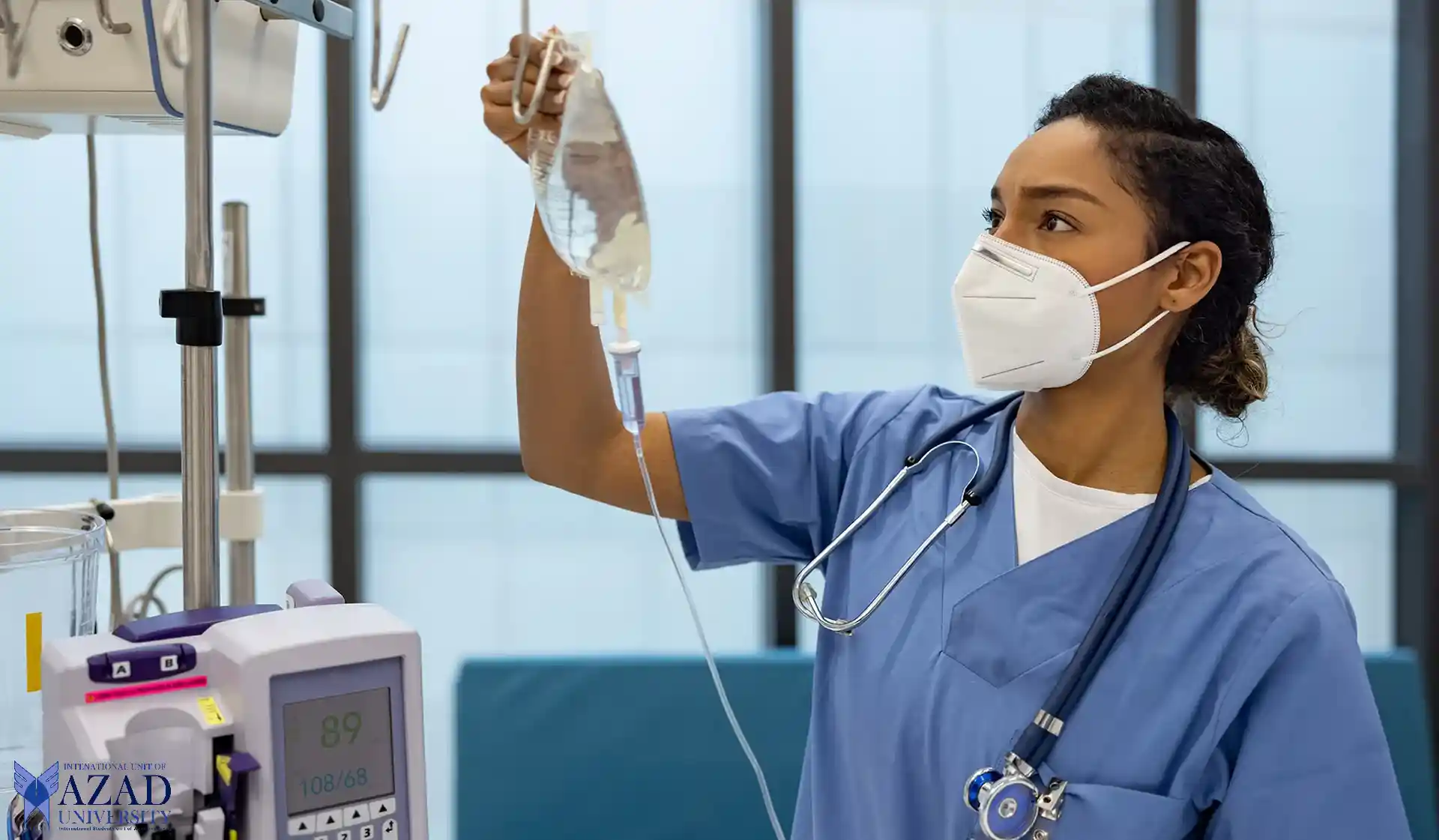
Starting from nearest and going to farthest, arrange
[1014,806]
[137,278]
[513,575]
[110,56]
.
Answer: [110,56]
[1014,806]
[137,278]
[513,575]

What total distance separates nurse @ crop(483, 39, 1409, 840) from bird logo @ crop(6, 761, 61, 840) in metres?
0.55

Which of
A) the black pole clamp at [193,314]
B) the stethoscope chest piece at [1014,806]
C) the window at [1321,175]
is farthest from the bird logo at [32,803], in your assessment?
the window at [1321,175]

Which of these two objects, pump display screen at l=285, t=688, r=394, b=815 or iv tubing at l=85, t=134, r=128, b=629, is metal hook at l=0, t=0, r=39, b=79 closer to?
iv tubing at l=85, t=134, r=128, b=629

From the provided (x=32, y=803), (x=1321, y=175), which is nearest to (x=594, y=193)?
(x=32, y=803)

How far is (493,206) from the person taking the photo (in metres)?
2.40

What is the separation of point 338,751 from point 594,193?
35 cm

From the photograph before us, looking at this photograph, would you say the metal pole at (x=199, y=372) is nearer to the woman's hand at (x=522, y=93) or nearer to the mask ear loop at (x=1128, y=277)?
the woman's hand at (x=522, y=93)

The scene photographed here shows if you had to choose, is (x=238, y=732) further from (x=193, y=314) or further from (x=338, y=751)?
(x=193, y=314)

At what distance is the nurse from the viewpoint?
3.27 feet

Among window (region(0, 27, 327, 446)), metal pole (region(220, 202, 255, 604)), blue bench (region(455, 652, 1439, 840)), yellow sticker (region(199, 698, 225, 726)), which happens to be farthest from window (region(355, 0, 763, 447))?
yellow sticker (region(199, 698, 225, 726))

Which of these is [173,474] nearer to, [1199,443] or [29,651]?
[29,651]

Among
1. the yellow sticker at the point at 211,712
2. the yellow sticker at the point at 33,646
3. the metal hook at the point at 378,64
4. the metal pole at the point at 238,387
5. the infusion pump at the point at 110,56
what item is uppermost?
the infusion pump at the point at 110,56

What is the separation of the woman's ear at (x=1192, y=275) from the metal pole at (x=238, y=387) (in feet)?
2.78

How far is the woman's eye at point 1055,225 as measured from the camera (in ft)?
3.67
